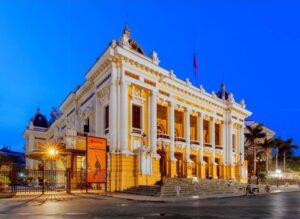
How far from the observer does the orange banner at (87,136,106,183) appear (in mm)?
31641

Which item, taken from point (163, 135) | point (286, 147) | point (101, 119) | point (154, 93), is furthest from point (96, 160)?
point (286, 147)

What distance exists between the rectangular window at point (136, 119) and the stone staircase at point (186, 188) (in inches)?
201

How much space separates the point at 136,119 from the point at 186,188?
7.60 meters

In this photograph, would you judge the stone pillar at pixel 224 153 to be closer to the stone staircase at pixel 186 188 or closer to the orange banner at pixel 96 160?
the stone staircase at pixel 186 188

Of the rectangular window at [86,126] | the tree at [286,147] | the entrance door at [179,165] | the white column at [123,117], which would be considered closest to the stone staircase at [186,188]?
the white column at [123,117]

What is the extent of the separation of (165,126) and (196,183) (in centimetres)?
948

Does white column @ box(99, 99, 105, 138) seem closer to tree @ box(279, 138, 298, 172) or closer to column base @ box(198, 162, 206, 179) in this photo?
column base @ box(198, 162, 206, 179)

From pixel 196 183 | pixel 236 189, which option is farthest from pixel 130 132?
pixel 236 189

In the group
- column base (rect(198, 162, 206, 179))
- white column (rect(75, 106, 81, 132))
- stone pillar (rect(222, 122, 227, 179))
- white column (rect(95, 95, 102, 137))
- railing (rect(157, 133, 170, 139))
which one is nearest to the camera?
white column (rect(95, 95, 102, 137))

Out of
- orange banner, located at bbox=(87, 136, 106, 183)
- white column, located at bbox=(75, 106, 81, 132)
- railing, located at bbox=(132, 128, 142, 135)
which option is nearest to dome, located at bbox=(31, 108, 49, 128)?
white column, located at bbox=(75, 106, 81, 132)

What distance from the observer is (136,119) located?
37656 millimetres

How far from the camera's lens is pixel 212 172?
2062 inches

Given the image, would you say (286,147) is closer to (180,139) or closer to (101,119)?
(180,139)

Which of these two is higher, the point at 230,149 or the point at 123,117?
the point at 123,117
